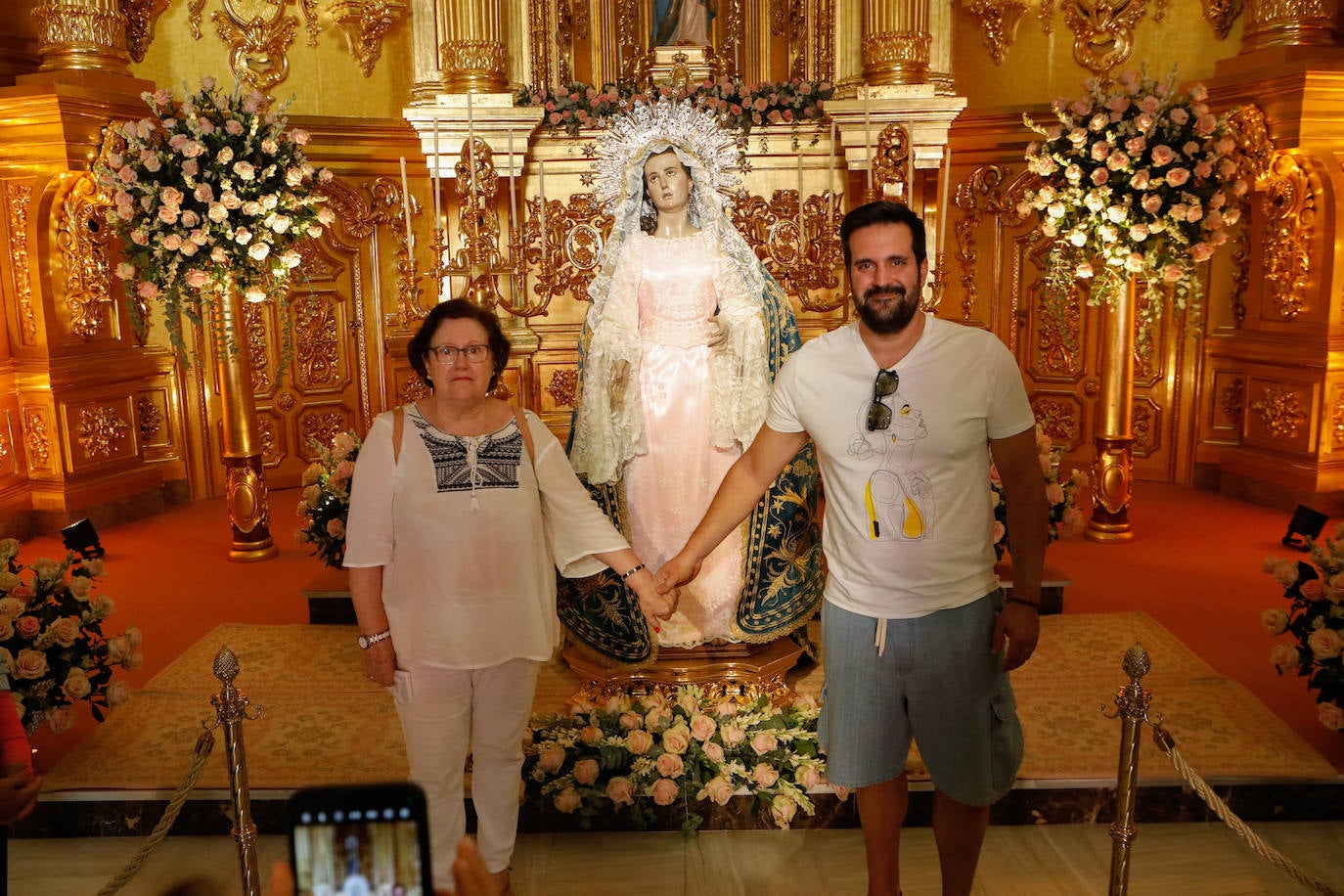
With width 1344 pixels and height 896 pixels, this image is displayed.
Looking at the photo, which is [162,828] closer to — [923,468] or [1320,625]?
[923,468]

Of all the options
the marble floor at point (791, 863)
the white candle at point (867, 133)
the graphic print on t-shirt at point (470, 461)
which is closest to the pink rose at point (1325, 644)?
the marble floor at point (791, 863)

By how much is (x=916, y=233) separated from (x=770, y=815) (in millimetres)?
2214

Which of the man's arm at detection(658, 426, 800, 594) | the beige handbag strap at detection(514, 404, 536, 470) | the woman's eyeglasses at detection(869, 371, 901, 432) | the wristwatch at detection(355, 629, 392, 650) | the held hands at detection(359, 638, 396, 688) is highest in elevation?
the woman's eyeglasses at detection(869, 371, 901, 432)

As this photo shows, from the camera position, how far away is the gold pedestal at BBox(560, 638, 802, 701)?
4.58 m

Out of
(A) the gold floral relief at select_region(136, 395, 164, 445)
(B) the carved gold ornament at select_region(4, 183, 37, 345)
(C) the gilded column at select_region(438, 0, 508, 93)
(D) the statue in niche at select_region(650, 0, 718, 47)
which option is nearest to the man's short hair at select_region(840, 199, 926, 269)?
(C) the gilded column at select_region(438, 0, 508, 93)

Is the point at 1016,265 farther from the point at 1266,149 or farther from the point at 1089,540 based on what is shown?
the point at 1089,540

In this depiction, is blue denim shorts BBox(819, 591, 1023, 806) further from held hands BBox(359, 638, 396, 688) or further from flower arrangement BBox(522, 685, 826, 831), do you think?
held hands BBox(359, 638, 396, 688)

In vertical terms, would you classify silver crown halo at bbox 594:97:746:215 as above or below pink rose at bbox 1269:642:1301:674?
above

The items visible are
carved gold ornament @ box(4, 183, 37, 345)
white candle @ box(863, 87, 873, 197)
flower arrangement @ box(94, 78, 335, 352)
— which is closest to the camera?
white candle @ box(863, 87, 873, 197)

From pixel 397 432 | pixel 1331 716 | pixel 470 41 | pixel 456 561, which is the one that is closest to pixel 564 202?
pixel 470 41

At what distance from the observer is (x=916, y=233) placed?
271 cm

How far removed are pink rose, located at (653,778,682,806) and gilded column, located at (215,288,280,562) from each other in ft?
14.0

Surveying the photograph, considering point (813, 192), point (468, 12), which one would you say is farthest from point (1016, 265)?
point (468, 12)

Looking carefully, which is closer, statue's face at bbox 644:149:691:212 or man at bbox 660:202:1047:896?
man at bbox 660:202:1047:896
